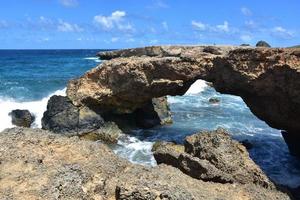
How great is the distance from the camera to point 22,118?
73.8 feet

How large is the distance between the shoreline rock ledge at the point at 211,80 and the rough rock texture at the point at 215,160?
4.57m

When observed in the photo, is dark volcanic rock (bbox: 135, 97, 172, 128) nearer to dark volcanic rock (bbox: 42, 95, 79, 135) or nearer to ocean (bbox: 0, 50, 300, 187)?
ocean (bbox: 0, 50, 300, 187)

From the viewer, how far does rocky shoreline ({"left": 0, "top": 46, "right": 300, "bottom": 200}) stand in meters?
5.52

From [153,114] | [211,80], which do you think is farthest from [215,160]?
[153,114]

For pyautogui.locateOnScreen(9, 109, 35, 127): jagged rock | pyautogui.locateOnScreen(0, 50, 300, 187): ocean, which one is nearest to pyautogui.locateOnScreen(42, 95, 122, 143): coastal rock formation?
pyautogui.locateOnScreen(0, 50, 300, 187): ocean

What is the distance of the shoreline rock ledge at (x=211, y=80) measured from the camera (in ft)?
45.2

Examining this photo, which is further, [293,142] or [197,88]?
[197,88]


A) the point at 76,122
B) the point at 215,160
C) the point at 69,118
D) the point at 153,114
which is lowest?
the point at 153,114

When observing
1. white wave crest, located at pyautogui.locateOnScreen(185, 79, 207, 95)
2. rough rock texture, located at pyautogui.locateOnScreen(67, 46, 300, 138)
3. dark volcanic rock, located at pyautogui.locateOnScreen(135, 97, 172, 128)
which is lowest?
white wave crest, located at pyautogui.locateOnScreen(185, 79, 207, 95)

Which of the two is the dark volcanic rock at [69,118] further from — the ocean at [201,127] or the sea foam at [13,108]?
the sea foam at [13,108]

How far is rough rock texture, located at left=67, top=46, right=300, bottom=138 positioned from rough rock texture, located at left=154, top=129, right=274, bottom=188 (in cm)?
455

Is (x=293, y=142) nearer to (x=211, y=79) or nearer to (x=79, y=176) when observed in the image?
(x=211, y=79)

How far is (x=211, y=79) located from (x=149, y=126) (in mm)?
5026

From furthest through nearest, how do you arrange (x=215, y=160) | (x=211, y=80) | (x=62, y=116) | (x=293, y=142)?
1. (x=62, y=116)
2. (x=211, y=80)
3. (x=293, y=142)
4. (x=215, y=160)
